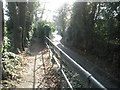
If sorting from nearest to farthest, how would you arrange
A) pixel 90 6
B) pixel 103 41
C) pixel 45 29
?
1. pixel 103 41
2. pixel 90 6
3. pixel 45 29

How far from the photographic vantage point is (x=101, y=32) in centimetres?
969

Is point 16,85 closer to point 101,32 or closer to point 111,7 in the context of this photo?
point 111,7

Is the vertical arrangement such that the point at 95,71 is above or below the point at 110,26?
below

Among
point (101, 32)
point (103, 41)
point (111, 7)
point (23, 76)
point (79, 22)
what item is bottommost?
point (23, 76)

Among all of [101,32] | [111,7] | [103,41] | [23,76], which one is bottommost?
[23,76]

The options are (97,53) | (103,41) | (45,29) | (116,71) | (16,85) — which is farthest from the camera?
(45,29)

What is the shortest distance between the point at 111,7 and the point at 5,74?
23.4 feet

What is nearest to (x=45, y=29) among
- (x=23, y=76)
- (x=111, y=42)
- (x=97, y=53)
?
(x=97, y=53)

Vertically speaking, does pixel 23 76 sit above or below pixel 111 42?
below

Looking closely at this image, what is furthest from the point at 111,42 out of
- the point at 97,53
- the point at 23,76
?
the point at 23,76

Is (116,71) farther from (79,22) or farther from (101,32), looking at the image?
(79,22)

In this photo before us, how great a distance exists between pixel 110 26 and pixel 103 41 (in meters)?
1.98

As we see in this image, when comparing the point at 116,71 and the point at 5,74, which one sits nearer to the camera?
the point at 5,74

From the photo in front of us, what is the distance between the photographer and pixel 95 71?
317 inches
